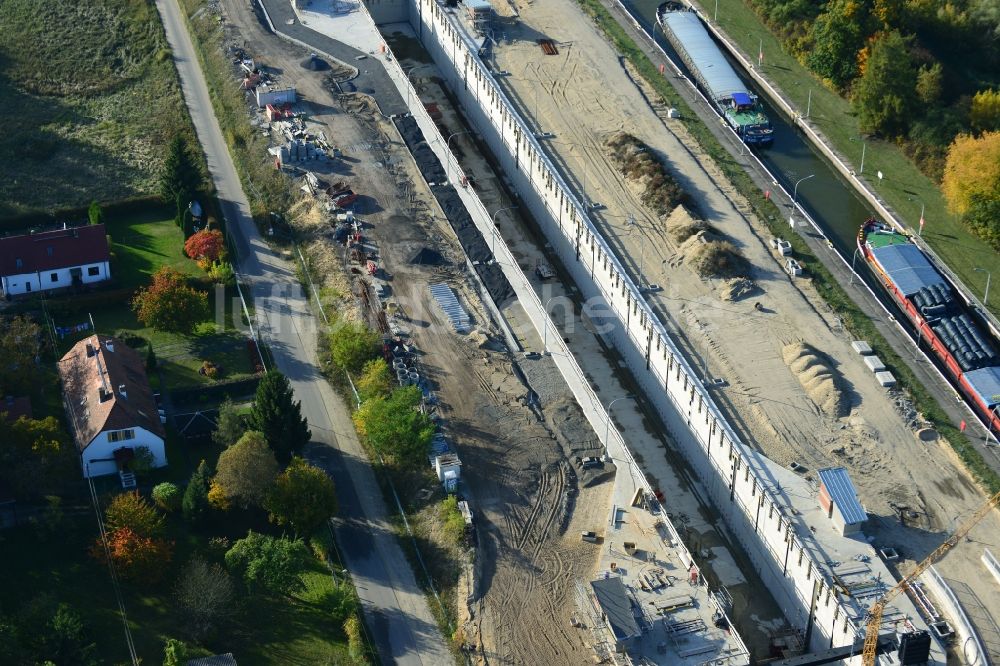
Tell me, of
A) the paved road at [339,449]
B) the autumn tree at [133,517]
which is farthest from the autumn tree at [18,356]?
the paved road at [339,449]

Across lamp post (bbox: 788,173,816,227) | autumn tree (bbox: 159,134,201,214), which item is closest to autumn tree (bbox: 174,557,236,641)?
autumn tree (bbox: 159,134,201,214)

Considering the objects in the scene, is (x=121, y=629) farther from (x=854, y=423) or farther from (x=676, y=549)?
(x=854, y=423)

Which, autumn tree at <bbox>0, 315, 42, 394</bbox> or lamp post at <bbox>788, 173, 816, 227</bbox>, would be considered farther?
lamp post at <bbox>788, 173, 816, 227</bbox>

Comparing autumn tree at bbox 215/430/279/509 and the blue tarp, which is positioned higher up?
the blue tarp

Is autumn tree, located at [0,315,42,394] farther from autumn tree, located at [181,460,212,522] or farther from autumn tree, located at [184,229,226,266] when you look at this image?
autumn tree, located at [184,229,226,266]

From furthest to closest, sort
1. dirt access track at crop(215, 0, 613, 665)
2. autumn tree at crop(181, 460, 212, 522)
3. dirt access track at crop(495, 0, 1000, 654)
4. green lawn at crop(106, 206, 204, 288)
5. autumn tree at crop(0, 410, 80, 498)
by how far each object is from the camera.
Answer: green lawn at crop(106, 206, 204, 288) → autumn tree at crop(181, 460, 212, 522) → dirt access track at crop(495, 0, 1000, 654) → autumn tree at crop(0, 410, 80, 498) → dirt access track at crop(215, 0, 613, 665)

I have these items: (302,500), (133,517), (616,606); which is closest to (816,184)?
(616,606)

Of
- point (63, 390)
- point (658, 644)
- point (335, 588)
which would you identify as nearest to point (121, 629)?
point (335, 588)

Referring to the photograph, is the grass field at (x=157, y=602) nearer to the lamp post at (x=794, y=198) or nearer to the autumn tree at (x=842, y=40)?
the lamp post at (x=794, y=198)

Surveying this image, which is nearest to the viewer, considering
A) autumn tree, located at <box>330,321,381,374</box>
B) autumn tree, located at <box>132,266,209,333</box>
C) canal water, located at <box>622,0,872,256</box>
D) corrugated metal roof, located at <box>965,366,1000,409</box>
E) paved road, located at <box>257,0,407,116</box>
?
corrugated metal roof, located at <box>965,366,1000,409</box>
